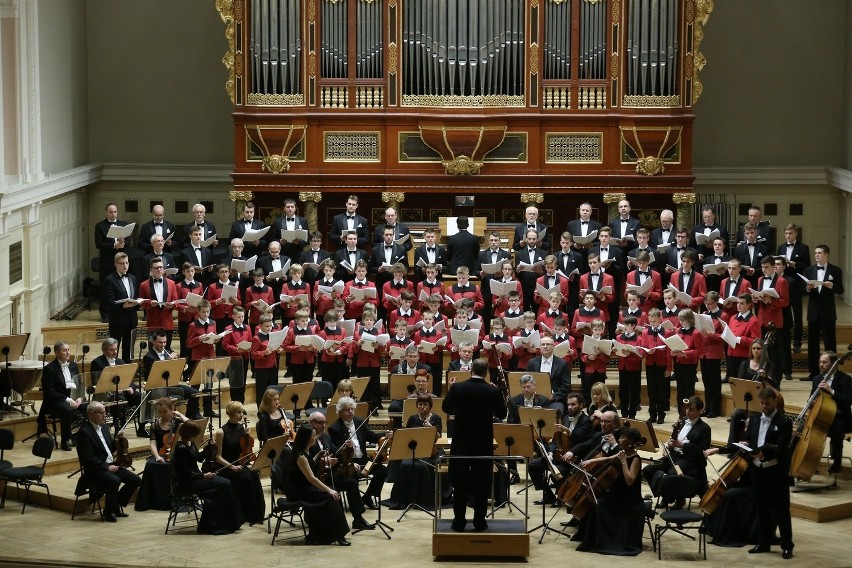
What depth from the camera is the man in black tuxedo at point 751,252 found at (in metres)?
16.7

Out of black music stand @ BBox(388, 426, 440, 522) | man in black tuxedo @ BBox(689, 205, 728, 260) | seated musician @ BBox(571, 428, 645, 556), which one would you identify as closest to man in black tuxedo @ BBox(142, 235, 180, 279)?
black music stand @ BBox(388, 426, 440, 522)

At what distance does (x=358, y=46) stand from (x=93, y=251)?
4.61 m

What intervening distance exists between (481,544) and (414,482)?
1627 millimetres

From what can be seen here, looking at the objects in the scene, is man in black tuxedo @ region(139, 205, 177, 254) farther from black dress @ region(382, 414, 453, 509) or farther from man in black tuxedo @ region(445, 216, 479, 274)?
black dress @ region(382, 414, 453, 509)

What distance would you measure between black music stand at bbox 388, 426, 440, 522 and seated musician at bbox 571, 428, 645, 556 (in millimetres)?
1501

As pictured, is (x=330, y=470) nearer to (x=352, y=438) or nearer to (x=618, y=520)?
(x=352, y=438)

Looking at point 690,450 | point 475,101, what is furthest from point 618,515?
point 475,101

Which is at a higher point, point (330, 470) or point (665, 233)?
point (665, 233)

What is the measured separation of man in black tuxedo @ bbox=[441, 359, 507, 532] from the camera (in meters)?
11.9

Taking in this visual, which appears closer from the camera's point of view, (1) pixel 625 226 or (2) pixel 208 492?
(2) pixel 208 492

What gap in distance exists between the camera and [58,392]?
47.6 feet

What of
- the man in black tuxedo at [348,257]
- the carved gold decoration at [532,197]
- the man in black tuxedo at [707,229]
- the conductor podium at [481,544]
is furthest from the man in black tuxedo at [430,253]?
the conductor podium at [481,544]

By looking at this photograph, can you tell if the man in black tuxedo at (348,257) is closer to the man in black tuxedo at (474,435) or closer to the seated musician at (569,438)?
the seated musician at (569,438)

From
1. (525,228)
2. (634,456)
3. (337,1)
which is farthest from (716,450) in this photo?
(337,1)
